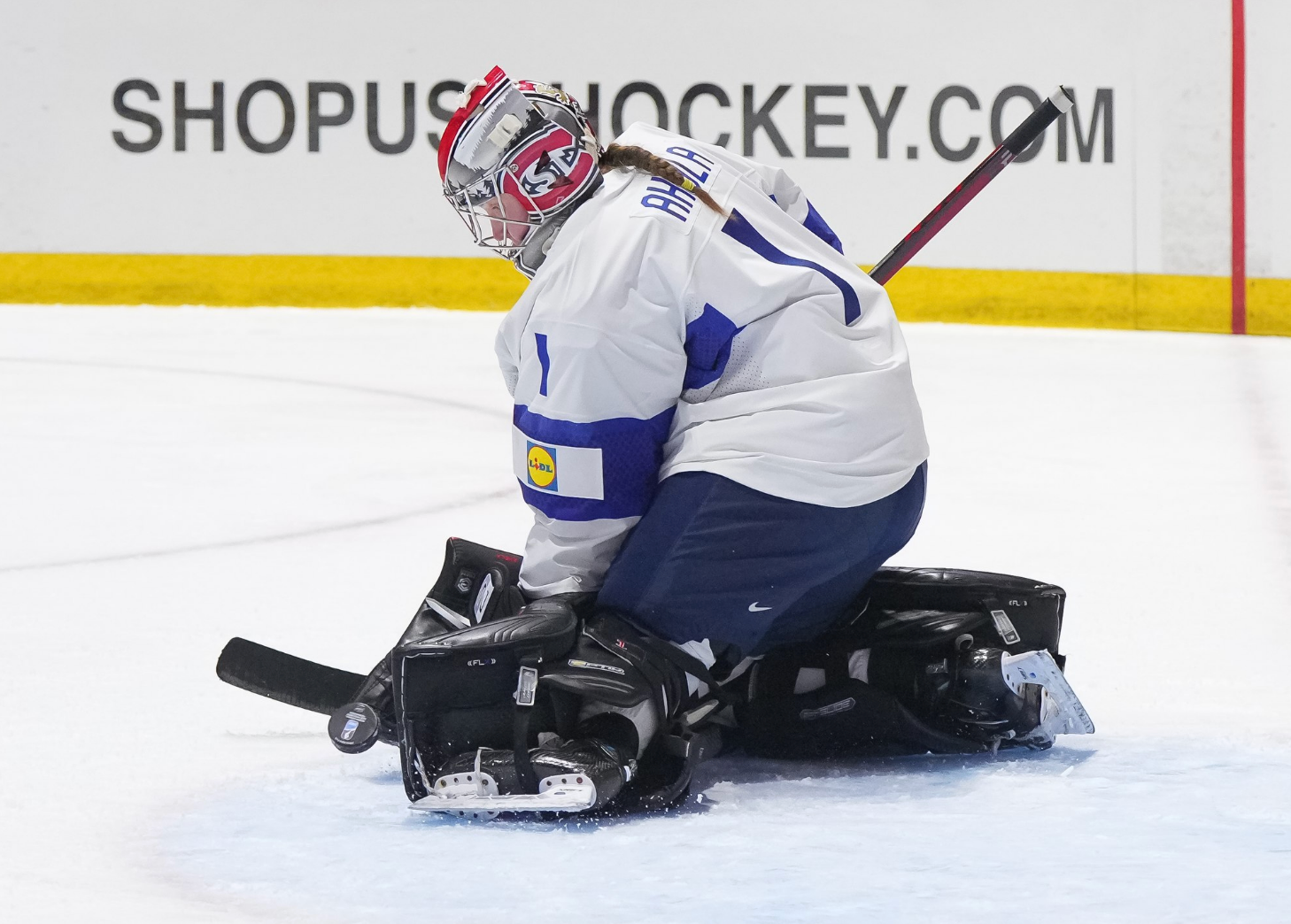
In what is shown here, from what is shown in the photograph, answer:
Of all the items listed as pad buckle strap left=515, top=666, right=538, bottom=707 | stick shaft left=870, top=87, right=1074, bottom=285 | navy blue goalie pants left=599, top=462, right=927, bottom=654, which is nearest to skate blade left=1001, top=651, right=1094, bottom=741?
navy blue goalie pants left=599, top=462, right=927, bottom=654

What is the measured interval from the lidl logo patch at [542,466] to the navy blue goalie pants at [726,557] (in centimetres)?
11

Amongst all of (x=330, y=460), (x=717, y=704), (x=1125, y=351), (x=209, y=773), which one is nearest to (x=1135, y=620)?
(x=717, y=704)

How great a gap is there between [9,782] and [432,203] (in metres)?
5.43

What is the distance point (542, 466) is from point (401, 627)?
2.90 feet

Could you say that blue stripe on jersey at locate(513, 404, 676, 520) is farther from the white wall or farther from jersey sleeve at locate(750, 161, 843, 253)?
the white wall

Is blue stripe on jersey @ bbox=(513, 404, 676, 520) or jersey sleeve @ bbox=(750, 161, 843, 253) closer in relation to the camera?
blue stripe on jersey @ bbox=(513, 404, 676, 520)

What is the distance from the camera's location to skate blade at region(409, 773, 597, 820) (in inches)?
69.7

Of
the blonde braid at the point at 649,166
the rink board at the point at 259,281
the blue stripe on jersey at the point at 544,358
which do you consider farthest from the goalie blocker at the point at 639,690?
the rink board at the point at 259,281

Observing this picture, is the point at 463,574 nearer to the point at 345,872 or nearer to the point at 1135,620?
the point at 345,872

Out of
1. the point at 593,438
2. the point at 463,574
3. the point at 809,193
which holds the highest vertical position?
the point at 809,193

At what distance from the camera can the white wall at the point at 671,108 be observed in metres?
6.79

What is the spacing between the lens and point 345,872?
164cm

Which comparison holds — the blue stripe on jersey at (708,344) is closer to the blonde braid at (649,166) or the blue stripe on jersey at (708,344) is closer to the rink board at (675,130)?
the blonde braid at (649,166)

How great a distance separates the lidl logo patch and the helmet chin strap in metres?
0.22
